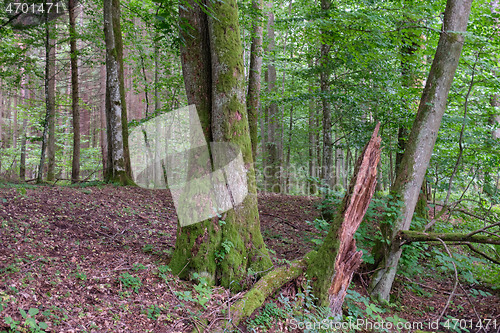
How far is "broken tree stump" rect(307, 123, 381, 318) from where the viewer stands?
13.2 feet

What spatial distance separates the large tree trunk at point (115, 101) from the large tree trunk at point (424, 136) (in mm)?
7501

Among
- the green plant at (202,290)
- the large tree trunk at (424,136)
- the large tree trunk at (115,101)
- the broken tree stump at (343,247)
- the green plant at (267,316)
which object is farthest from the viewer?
the large tree trunk at (115,101)

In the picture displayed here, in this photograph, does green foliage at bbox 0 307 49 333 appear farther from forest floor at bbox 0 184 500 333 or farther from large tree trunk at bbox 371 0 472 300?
large tree trunk at bbox 371 0 472 300

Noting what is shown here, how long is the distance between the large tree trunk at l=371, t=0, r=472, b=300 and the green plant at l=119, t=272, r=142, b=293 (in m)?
3.85

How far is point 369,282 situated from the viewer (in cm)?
529

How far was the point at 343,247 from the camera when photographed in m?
4.06

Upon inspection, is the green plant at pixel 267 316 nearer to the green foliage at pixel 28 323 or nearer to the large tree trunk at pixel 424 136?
the green foliage at pixel 28 323

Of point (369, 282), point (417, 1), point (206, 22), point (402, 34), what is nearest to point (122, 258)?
point (206, 22)

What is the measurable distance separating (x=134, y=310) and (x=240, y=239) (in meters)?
1.48

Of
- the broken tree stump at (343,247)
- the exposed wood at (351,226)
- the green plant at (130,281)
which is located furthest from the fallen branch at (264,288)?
the green plant at (130,281)

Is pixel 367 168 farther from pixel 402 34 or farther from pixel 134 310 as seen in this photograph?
pixel 402 34

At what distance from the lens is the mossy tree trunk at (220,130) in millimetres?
3855

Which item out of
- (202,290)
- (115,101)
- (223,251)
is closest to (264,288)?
(223,251)

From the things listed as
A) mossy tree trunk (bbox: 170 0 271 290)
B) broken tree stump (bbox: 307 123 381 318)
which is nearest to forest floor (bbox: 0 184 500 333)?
mossy tree trunk (bbox: 170 0 271 290)
